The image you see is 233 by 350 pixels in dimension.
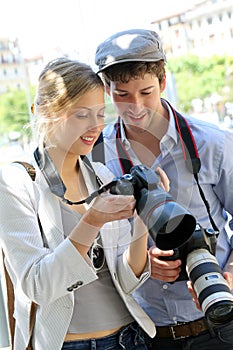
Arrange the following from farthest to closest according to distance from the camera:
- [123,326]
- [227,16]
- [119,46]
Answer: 1. [227,16]
2. [119,46]
3. [123,326]

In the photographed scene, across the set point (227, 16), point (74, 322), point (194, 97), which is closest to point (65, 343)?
point (74, 322)

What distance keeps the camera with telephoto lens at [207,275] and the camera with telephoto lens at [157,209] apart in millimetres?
63

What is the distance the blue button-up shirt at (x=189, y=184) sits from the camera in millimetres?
1221

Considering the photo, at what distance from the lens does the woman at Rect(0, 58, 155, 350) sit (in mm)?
965

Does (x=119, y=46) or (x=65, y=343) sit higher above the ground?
(x=119, y=46)

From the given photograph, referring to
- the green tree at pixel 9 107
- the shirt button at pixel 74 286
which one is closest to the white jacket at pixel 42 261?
the shirt button at pixel 74 286

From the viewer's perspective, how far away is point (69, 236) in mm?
964

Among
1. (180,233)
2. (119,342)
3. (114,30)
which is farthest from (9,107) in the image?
(180,233)

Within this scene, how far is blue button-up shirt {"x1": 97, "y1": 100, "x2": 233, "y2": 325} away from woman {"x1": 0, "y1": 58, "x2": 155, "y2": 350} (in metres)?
0.12

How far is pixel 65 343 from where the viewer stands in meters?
1.02

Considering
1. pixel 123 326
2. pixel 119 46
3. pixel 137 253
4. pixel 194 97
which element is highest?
pixel 119 46

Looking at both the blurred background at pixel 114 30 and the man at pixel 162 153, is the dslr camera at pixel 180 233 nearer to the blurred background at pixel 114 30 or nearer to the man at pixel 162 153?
the man at pixel 162 153

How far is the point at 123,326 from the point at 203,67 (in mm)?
8499

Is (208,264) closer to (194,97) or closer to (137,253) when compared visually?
(137,253)
